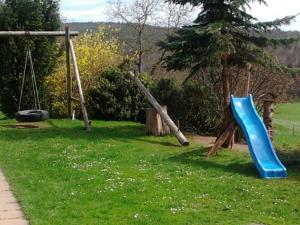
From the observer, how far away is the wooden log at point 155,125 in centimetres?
1599

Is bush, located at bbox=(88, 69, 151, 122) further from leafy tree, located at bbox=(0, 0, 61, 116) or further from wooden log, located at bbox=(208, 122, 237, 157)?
wooden log, located at bbox=(208, 122, 237, 157)

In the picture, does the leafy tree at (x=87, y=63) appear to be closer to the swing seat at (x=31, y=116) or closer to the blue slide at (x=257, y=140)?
the swing seat at (x=31, y=116)

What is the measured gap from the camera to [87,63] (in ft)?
82.5

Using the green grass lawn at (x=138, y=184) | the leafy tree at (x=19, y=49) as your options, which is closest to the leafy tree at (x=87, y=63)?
the leafy tree at (x=19, y=49)

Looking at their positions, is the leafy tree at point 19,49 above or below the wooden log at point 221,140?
above

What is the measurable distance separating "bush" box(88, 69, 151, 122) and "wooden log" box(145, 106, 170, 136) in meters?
4.21

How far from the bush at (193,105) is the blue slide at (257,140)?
163 inches

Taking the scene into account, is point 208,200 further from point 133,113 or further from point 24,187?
point 133,113

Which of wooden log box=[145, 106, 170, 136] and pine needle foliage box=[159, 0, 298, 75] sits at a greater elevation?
pine needle foliage box=[159, 0, 298, 75]

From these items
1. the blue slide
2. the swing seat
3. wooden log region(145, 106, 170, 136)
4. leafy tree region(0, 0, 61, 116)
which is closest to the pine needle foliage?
wooden log region(145, 106, 170, 136)

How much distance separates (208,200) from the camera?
28.2 ft

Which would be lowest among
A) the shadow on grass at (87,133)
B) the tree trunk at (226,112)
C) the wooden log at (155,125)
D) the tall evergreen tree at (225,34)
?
the shadow on grass at (87,133)

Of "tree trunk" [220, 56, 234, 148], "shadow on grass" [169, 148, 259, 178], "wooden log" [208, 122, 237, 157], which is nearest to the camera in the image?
"shadow on grass" [169, 148, 259, 178]

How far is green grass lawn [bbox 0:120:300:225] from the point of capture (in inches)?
302
